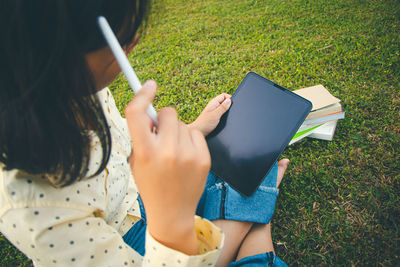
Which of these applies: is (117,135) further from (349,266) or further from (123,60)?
(349,266)

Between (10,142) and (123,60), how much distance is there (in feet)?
1.14

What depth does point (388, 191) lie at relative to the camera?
4.64 ft

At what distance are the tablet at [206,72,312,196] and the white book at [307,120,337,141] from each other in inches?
18.4

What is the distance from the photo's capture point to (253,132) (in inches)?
51.9

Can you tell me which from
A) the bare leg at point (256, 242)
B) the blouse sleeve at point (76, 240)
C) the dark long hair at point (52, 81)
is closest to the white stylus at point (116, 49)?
the dark long hair at point (52, 81)

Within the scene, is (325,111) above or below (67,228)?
below

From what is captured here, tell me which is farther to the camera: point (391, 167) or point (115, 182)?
point (391, 167)

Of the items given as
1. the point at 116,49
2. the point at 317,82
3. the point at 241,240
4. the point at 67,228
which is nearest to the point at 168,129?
the point at 116,49

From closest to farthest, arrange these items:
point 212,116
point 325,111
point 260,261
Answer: point 260,261 < point 212,116 < point 325,111

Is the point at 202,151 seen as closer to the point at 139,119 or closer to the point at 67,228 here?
the point at 139,119

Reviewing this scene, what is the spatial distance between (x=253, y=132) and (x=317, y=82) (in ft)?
3.77

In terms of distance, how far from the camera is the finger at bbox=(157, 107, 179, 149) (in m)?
0.58

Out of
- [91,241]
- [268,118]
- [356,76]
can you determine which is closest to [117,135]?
[91,241]

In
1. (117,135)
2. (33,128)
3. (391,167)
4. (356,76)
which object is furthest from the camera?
(356,76)
